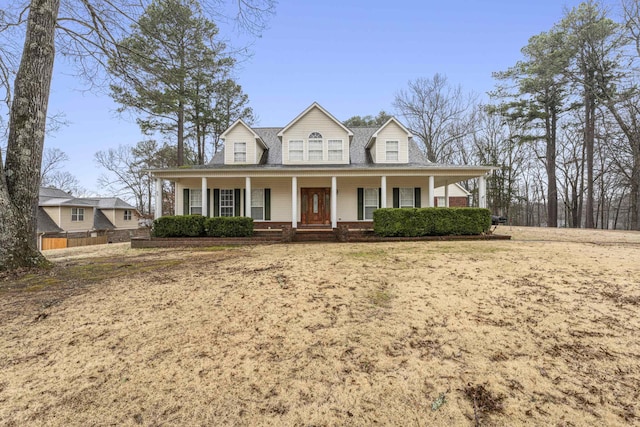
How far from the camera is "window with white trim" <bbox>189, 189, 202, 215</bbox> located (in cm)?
1448

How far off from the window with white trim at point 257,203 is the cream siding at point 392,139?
6568 mm

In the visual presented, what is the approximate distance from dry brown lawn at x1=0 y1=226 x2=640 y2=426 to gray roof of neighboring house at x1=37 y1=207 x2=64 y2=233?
2339cm

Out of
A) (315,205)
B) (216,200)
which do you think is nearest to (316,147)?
(315,205)

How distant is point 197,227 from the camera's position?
37.1 ft

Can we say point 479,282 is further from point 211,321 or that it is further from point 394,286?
point 211,321

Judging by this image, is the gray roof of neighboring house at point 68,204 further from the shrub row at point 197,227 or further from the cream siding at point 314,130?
the cream siding at point 314,130

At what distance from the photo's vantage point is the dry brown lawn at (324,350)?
2.09 metres

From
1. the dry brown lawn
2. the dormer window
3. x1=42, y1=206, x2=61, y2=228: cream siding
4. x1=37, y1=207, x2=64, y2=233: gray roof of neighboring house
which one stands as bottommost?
the dry brown lawn

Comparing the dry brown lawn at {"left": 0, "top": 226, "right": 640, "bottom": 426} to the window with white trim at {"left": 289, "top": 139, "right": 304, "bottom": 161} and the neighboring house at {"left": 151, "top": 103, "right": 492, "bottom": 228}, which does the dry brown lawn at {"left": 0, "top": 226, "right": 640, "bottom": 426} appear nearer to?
the neighboring house at {"left": 151, "top": 103, "right": 492, "bottom": 228}

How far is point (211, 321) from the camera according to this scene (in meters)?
3.40

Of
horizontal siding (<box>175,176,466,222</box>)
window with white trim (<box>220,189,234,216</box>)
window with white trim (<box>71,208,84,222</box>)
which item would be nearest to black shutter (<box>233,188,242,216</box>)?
window with white trim (<box>220,189,234,216</box>)

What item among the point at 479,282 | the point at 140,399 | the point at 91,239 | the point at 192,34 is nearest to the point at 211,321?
the point at 140,399

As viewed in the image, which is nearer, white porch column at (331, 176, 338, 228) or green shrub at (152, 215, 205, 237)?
green shrub at (152, 215, 205, 237)

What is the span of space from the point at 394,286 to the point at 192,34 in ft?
28.6
